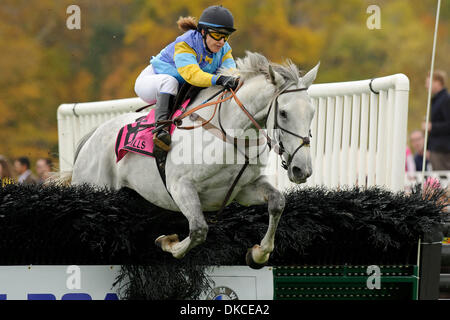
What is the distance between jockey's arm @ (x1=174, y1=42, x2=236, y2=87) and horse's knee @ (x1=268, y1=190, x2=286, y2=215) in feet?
3.03

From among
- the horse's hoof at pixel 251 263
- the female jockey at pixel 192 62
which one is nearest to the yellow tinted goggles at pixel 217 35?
the female jockey at pixel 192 62

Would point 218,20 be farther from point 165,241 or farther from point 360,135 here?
point 360,135

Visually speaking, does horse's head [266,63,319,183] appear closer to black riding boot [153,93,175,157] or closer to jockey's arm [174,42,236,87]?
jockey's arm [174,42,236,87]

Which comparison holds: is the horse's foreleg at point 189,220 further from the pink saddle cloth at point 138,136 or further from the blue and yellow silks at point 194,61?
the blue and yellow silks at point 194,61

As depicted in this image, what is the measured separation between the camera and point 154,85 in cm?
569

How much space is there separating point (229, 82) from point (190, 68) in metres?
0.30

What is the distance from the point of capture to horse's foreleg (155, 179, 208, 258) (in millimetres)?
4875

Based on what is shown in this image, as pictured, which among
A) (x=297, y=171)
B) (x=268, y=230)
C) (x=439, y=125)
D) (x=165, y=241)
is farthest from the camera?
(x=439, y=125)

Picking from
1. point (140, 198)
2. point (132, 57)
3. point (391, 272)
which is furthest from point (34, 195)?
point (132, 57)

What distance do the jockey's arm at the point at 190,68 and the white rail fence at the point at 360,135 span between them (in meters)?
1.89

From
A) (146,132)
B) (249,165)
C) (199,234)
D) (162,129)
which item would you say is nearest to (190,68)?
(162,129)

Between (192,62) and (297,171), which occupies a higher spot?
(192,62)

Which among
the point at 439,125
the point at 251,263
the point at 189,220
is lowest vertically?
the point at 251,263
